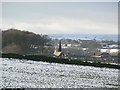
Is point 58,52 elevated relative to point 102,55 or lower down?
elevated

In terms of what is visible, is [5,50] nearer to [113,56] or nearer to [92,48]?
[92,48]

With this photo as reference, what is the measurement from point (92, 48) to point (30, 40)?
569cm

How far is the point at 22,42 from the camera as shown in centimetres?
2352

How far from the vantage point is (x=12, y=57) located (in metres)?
29.2

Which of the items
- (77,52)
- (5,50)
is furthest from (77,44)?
(5,50)

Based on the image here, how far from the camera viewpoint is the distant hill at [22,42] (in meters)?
22.4

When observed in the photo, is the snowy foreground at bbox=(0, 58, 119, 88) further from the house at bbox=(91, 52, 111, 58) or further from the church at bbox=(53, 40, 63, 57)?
the house at bbox=(91, 52, 111, 58)

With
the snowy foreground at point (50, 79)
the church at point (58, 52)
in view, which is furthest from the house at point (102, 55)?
the snowy foreground at point (50, 79)

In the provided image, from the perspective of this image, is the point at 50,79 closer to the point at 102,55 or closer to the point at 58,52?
the point at 58,52

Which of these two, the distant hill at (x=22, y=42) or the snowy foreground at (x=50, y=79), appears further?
the distant hill at (x=22, y=42)

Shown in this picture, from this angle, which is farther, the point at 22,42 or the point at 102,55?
the point at 102,55

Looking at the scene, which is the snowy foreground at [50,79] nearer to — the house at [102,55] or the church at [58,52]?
the church at [58,52]

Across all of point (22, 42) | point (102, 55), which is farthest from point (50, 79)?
point (102, 55)

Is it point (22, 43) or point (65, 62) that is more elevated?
point (22, 43)
